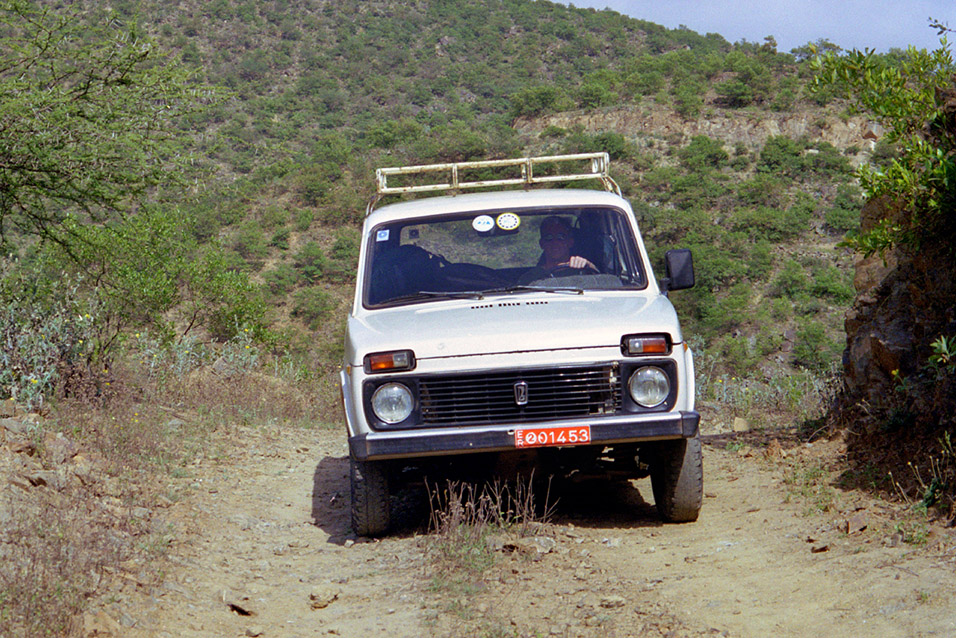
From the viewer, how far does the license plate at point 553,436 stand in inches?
191

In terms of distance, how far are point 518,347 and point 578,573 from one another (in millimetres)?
1187

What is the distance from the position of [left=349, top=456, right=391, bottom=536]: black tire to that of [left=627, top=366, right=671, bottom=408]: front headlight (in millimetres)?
1547

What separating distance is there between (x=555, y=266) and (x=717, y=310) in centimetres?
2682

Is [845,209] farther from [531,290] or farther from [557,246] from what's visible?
[531,290]

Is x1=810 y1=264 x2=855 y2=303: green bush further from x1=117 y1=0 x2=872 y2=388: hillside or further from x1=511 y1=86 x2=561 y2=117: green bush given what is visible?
x1=511 y1=86 x2=561 y2=117: green bush

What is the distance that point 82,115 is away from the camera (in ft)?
27.5

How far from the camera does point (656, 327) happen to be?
494 centimetres

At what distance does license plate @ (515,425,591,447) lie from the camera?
4.86 meters

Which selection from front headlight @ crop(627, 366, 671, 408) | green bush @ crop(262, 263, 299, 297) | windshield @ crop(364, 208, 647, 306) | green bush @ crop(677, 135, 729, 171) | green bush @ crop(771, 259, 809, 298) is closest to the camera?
front headlight @ crop(627, 366, 671, 408)

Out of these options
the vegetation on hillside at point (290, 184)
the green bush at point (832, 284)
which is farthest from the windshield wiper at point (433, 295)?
the green bush at point (832, 284)

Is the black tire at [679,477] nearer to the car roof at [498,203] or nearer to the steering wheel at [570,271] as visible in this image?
the steering wheel at [570,271]

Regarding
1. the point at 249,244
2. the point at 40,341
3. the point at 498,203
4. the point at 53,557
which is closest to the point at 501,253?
the point at 498,203

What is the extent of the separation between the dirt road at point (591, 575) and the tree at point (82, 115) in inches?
132

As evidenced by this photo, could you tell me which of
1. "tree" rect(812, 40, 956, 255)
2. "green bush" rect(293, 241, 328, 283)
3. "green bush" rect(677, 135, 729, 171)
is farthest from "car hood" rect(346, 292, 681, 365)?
"green bush" rect(677, 135, 729, 171)
